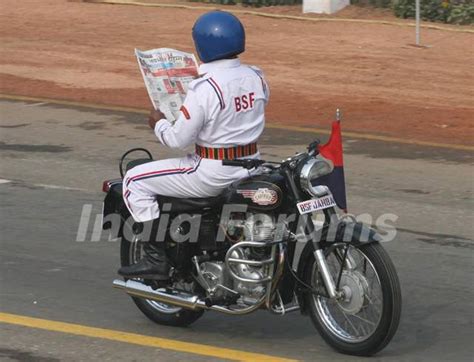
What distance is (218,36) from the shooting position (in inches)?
272

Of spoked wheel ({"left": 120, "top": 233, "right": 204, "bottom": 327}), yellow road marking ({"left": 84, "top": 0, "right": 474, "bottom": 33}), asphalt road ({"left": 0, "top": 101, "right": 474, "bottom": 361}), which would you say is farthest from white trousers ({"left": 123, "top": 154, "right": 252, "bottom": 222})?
yellow road marking ({"left": 84, "top": 0, "right": 474, "bottom": 33})

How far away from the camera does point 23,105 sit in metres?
15.4

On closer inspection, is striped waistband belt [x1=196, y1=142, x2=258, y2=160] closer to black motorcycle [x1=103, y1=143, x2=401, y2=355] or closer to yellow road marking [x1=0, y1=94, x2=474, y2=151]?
black motorcycle [x1=103, y1=143, x2=401, y2=355]

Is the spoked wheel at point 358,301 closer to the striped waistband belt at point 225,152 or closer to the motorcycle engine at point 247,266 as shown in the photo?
the motorcycle engine at point 247,266

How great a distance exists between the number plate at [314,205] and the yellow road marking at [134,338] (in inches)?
34.3

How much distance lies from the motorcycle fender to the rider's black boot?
2.74 feet

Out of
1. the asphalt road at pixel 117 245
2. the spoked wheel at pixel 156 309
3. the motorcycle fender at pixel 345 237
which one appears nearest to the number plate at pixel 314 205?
the motorcycle fender at pixel 345 237

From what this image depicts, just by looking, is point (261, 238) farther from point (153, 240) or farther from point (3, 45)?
point (3, 45)

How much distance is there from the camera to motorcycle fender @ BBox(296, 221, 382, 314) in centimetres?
662

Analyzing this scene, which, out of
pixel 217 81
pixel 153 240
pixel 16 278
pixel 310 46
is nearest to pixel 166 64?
pixel 217 81

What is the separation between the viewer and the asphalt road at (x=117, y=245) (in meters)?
7.22

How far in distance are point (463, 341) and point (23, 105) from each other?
A: 924 centimetres

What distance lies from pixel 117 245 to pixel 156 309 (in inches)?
73.3

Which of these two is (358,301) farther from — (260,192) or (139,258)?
(139,258)
